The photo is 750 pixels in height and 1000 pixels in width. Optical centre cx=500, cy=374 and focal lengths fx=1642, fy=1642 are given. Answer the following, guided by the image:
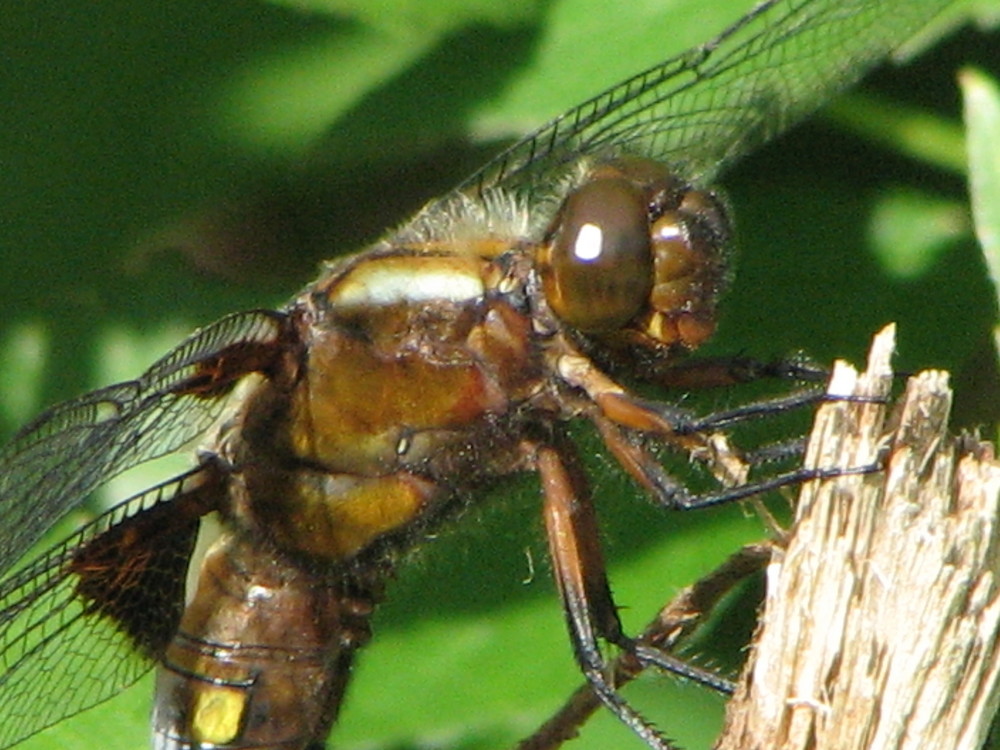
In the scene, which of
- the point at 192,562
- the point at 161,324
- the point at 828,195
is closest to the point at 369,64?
the point at 161,324

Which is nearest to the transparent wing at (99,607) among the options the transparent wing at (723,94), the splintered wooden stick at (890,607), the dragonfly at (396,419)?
the dragonfly at (396,419)

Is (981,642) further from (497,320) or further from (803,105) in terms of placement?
(803,105)

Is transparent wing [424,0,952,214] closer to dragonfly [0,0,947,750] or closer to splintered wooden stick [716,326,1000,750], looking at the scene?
dragonfly [0,0,947,750]

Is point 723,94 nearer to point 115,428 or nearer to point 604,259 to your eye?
point 604,259

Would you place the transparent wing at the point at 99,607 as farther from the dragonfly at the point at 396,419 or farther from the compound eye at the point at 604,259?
the compound eye at the point at 604,259

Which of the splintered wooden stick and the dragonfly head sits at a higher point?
the dragonfly head

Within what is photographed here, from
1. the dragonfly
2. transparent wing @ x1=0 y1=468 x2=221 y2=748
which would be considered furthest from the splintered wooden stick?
transparent wing @ x1=0 y1=468 x2=221 y2=748

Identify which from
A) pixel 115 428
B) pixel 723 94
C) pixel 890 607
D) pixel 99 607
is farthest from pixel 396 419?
pixel 890 607

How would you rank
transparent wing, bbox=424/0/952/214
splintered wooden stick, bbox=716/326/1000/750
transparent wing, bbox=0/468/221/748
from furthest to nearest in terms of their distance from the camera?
transparent wing, bbox=424/0/952/214, transparent wing, bbox=0/468/221/748, splintered wooden stick, bbox=716/326/1000/750
